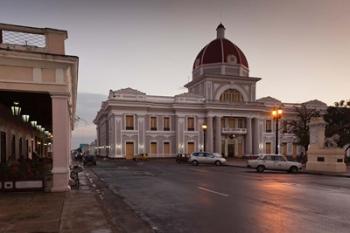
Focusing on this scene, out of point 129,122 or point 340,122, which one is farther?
point 129,122

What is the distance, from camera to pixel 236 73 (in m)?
80.4

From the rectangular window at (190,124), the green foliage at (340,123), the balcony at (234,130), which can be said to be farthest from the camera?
the balcony at (234,130)

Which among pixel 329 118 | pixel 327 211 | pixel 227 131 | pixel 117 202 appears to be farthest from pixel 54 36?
pixel 227 131

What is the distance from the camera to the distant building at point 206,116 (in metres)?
70.9

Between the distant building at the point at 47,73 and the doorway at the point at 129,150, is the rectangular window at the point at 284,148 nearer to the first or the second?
the doorway at the point at 129,150

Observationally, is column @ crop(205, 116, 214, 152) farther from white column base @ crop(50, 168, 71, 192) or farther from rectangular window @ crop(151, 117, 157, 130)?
white column base @ crop(50, 168, 71, 192)

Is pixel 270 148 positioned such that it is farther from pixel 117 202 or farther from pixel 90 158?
pixel 117 202

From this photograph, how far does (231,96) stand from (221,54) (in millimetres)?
9742

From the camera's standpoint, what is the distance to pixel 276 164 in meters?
29.7

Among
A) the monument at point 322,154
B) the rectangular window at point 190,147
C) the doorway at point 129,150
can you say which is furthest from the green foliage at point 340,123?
the doorway at point 129,150

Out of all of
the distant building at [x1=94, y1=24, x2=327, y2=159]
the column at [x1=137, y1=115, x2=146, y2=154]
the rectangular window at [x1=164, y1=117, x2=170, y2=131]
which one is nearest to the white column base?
the distant building at [x1=94, y1=24, x2=327, y2=159]

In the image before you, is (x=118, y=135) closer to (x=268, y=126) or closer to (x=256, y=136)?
(x=256, y=136)

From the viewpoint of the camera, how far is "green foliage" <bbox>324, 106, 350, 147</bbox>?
46425 millimetres

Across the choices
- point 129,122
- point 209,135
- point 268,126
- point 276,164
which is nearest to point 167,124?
point 129,122
